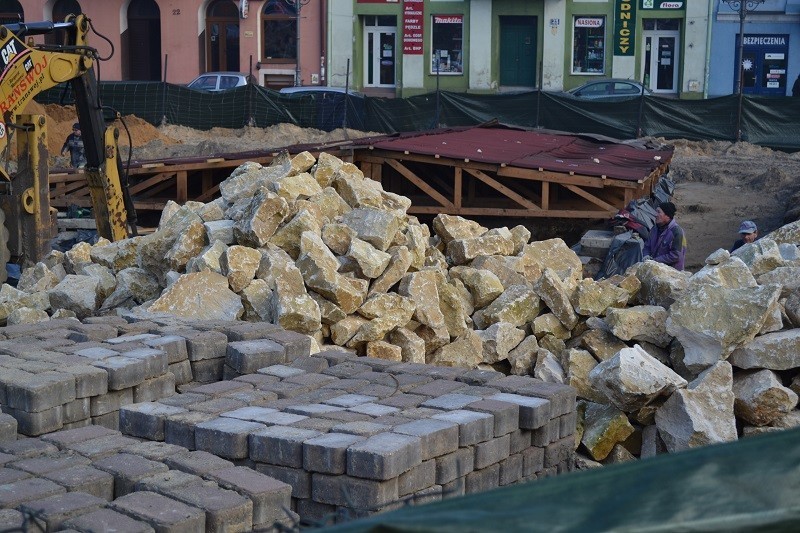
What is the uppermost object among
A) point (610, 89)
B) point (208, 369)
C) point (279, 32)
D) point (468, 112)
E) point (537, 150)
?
point (279, 32)

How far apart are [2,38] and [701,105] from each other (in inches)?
695

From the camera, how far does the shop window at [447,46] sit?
109 ft

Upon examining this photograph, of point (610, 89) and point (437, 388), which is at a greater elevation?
point (610, 89)

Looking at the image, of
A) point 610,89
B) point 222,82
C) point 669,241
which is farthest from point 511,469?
point 222,82

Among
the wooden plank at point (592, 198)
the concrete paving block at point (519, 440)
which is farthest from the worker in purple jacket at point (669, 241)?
the concrete paving block at point (519, 440)

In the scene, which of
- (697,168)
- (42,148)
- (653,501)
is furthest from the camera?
(697,168)

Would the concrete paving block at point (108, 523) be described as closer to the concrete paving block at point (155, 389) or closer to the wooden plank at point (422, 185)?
the concrete paving block at point (155, 389)

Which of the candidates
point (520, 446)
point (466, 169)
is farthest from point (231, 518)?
point (466, 169)

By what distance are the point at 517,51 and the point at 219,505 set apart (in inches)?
1186

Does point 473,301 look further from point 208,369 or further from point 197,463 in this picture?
point 197,463

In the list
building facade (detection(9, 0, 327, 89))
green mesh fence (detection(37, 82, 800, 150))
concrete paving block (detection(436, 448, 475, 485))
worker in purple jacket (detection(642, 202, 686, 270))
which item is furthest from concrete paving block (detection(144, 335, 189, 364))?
building facade (detection(9, 0, 327, 89))

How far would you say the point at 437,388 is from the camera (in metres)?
6.21

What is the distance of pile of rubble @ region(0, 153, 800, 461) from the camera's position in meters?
7.62

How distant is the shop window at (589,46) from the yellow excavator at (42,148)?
22.9 m
